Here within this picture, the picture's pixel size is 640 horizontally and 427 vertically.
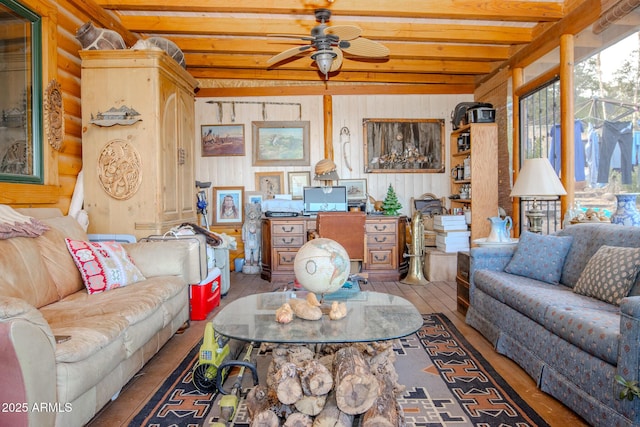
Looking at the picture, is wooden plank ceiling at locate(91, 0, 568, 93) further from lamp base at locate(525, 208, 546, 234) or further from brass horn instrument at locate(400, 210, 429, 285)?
brass horn instrument at locate(400, 210, 429, 285)

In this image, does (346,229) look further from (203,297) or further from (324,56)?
(324,56)

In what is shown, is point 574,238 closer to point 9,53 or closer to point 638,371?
point 638,371

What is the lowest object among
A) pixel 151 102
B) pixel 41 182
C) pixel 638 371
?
pixel 638 371

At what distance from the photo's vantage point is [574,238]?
3.02 m

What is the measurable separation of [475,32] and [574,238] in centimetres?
257

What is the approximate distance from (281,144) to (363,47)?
299 cm

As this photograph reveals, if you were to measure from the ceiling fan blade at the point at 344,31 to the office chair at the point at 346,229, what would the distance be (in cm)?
238

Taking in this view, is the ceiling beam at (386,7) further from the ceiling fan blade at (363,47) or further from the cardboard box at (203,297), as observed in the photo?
the cardboard box at (203,297)

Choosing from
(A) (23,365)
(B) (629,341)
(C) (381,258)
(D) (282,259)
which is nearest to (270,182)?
(D) (282,259)

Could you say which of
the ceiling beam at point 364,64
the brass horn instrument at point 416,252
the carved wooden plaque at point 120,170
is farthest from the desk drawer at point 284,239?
the ceiling beam at point 364,64

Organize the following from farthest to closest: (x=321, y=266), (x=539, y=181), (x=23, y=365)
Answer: (x=539, y=181), (x=321, y=266), (x=23, y=365)

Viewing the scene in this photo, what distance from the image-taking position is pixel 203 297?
11.8 feet

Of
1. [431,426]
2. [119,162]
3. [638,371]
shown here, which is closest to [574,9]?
[638,371]

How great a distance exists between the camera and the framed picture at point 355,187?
20.0 ft
